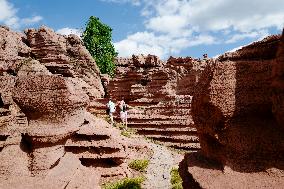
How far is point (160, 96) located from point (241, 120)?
19.5 metres

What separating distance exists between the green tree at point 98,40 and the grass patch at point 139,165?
36.6 meters

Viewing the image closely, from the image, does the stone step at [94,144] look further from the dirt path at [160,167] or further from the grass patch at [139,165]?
the dirt path at [160,167]

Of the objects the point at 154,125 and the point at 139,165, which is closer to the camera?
the point at 139,165

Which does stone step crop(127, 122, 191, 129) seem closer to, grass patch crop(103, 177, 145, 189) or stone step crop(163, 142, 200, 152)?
stone step crop(163, 142, 200, 152)

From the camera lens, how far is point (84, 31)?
50.8 m

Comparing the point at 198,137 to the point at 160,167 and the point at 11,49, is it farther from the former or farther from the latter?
the point at 11,49

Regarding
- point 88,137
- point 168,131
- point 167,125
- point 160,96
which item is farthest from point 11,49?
point 88,137

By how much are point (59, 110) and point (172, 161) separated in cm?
765

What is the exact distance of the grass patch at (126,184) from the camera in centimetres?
1073

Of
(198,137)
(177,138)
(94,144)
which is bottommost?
(177,138)

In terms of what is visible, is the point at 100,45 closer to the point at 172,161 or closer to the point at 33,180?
the point at 172,161

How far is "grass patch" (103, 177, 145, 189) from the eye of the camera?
10734 mm

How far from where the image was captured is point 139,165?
12.8 meters

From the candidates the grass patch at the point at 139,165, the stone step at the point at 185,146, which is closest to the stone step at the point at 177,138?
the stone step at the point at 185,146
